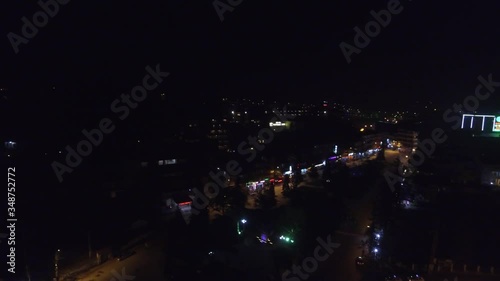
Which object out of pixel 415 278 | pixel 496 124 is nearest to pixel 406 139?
pixel 496 124

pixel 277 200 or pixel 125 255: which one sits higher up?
pixel 125 255

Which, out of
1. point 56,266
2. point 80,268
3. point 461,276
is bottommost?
point 461,276

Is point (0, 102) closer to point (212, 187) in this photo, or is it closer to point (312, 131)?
point (212, 187)

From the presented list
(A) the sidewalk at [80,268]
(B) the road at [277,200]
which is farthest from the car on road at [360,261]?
(A) the sidewalk at [80,268]

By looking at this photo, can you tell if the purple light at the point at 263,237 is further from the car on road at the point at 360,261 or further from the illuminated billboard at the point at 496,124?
the illuminated billboard at the point at 496,124

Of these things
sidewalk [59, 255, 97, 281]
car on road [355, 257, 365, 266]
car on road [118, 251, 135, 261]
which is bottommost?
car on road [355, 257, 365, 266]

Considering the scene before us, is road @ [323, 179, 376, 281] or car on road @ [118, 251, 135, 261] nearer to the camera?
road @ [323, 179, 376, 281]

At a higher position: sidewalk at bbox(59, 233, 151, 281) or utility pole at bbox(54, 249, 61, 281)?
utility pole at bbox(54, 249, 61, 281)

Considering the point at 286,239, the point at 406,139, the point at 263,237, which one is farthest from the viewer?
the point at 406,139

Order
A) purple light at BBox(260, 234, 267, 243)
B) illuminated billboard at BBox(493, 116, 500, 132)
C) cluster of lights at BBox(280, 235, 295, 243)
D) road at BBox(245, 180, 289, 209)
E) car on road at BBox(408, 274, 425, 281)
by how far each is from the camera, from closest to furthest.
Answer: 1. car on road at BBox(408, 274, 425, 281)
2. cluster of lights at BBox(280, 235, 295, 243)
3. purple light at BBox(260, 234, 267, 243)
4. road at BBox(245, 180, 289, 209)
5. illuminated billboard at BBox(493, 116, 500, 132)

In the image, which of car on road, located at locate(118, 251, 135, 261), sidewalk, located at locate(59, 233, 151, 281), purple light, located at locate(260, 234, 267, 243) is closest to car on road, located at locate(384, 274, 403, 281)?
purple light, located at locate(260, 234, 267, 243)

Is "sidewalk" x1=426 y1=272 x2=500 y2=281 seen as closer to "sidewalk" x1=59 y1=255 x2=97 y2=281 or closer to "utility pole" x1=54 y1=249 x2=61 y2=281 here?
"sidewalk" x1=59 y1=255 x2=97 y2=281

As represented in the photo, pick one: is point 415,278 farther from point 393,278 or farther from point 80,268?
point 80,268
